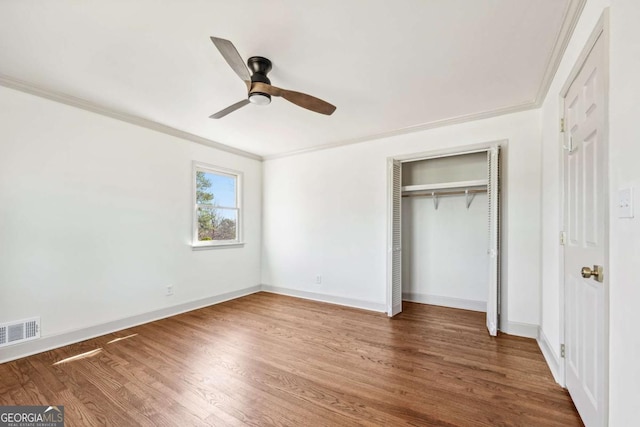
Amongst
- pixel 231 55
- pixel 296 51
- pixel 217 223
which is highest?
pixel 296 51

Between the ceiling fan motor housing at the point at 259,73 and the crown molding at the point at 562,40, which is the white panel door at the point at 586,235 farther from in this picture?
the ceiling fan motor housing at the point at 259,73

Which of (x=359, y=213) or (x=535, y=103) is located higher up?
(x=535, y=103)

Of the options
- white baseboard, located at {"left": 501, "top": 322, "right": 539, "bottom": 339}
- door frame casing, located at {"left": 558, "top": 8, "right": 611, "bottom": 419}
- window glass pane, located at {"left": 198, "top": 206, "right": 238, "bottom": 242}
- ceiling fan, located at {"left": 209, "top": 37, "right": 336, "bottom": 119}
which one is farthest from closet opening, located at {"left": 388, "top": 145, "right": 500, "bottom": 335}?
window glass pane, located at {"left": 198, "top": 206, "right": 238, "bottom": 242}

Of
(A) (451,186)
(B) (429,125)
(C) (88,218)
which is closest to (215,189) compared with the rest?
(C) (88,218)

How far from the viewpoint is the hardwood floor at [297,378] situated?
5.74 ft

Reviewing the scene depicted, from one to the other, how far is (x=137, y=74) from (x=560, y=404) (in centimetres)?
414

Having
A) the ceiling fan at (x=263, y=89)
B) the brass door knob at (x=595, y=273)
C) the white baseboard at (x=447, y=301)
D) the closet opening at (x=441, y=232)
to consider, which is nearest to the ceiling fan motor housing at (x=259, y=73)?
the ceiling fan at (x=263, y=89)

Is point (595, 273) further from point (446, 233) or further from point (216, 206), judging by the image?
point (216, 206)

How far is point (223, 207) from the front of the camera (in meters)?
4.51

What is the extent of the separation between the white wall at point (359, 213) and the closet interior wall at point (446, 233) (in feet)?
1.80

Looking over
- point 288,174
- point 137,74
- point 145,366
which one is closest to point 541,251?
point 288,174

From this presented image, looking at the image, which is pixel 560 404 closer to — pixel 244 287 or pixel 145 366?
pixel 145 366

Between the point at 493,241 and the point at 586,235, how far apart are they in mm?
1516

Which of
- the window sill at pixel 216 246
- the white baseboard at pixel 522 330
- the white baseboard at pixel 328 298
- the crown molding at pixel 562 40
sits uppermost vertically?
the crown molding at pixel 562 40
